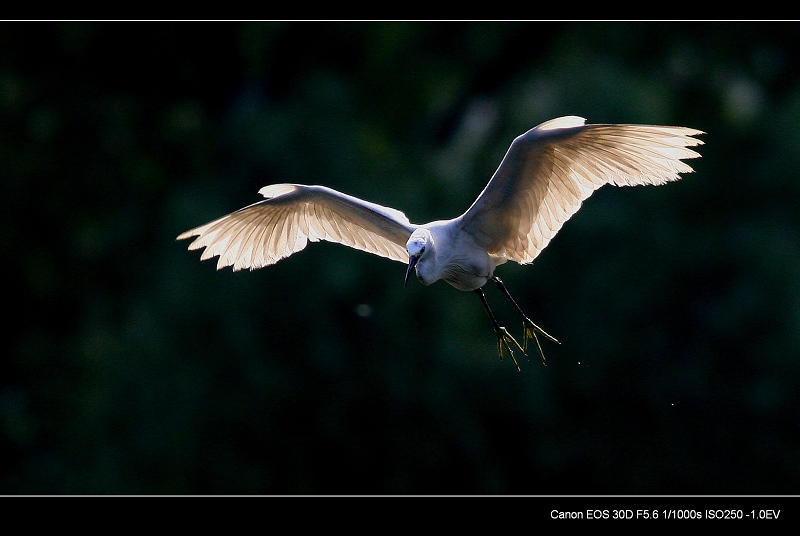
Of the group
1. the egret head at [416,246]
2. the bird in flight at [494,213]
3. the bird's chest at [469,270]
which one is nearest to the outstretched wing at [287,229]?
the bird in flight at [494,213]

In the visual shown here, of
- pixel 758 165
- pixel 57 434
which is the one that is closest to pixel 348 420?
pixel 57 434

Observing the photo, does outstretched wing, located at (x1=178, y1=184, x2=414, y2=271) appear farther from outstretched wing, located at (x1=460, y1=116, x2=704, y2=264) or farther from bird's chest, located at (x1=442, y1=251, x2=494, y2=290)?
outstretched wing, located at (x1=460, y1=116, x2=704, y2=264)

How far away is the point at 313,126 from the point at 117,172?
2.40 metres

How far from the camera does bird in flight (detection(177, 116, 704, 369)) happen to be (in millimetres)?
4070

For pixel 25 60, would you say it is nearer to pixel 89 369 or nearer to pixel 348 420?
pixel 89 369

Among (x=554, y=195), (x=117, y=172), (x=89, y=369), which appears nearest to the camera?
(x=554, y=195)

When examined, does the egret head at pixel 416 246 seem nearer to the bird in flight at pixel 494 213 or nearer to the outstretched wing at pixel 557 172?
the bird in flight at pixel 494 213

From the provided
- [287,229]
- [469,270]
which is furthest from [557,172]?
[287,229]

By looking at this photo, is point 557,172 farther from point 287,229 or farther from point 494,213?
point 287,229

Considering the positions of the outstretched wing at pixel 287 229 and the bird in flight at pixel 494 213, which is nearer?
the bird in flight at pixel 494 213

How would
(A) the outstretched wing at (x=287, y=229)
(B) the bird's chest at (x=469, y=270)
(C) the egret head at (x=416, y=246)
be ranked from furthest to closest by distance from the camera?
(A) the outstretched wing at (x=287, y=229)
(B) the bird's chest at (x=469, y=270)
(C) the egret head at (x=416, y=246)

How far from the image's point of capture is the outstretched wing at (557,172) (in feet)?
13.2

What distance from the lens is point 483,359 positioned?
8.79 m

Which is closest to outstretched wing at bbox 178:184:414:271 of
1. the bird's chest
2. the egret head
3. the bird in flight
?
the bird in flight
